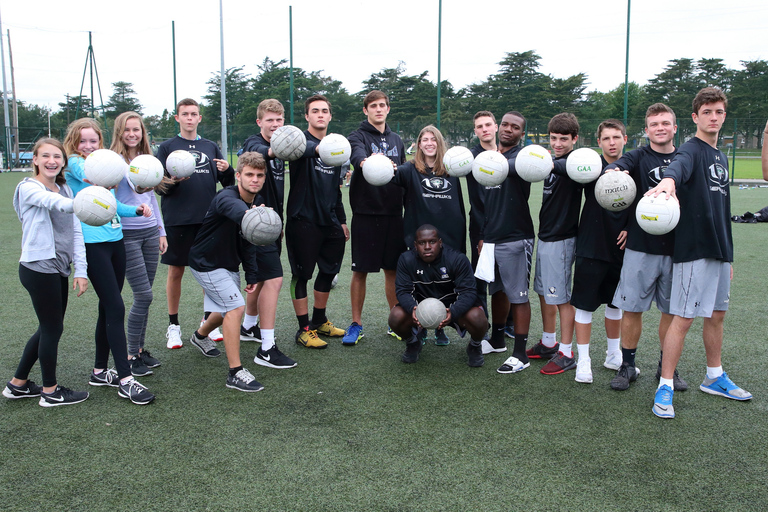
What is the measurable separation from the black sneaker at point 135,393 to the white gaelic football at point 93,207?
3.67 feet

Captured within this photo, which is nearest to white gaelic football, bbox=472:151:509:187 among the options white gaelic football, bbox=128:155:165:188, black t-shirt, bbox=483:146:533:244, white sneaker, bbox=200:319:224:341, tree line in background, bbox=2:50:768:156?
black t-shirt, bbox=483:146:533:244

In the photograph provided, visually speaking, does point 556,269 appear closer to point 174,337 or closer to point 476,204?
point 476,204

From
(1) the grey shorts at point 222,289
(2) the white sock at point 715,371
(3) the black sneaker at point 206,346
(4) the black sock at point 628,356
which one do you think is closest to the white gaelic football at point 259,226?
(1) the grey shorts at point 222,289

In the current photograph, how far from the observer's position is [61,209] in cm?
350

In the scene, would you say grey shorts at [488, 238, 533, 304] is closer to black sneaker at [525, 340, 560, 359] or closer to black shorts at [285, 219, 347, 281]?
black sneaker at [525, 340, 560, 359]

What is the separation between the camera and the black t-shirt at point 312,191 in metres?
5.09

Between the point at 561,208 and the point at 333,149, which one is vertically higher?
the point at 333,149

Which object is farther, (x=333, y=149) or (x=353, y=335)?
(x=353, y=335)

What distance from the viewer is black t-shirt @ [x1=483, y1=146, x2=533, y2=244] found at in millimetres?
4566

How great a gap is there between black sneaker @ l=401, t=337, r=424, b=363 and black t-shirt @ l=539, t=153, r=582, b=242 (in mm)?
1286

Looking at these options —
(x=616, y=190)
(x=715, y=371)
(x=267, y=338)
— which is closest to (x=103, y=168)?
(x=267, y=338)

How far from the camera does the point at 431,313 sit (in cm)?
437

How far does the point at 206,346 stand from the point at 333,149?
6.38 ft

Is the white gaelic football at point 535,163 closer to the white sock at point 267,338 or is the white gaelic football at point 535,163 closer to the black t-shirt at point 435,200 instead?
the black t-shirt at point 435,200
